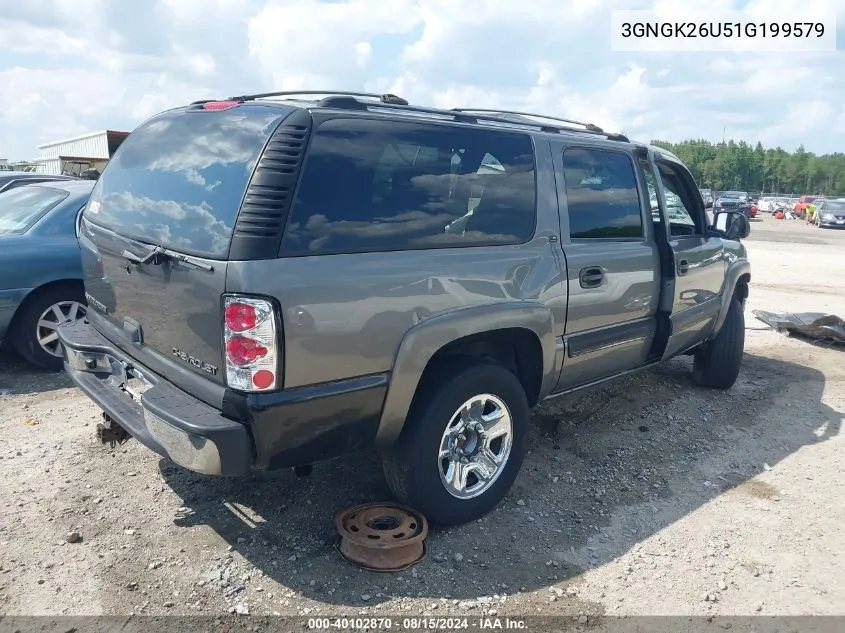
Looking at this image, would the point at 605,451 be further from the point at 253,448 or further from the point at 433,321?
the point at 253,448

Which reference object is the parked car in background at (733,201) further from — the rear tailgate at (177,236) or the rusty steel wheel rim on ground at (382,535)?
the rear tailgate at (177,236)

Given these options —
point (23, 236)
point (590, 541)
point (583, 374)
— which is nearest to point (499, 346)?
point (583, 374)

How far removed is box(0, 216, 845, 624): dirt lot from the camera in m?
2.85

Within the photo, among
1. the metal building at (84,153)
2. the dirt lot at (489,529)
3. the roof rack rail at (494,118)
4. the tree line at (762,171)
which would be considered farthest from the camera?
the tree line at (762,171)

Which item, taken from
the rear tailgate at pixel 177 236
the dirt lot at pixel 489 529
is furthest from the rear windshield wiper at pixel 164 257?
the dirt lot at pixel 489 529

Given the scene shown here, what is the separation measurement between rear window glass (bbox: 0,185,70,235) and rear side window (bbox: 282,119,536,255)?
3893 millimetres

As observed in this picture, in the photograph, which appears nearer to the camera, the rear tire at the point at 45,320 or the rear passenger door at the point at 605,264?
the rear passenger door at the point at 605,264

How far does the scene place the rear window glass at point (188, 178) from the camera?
8.67 ft

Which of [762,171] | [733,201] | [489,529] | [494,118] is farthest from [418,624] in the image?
[762,171]

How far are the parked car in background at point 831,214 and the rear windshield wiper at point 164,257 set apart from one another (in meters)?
35.4

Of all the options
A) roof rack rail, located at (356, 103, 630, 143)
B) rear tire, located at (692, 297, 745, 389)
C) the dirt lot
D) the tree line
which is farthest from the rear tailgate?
the tree line

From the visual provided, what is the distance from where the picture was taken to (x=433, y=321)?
2947mm

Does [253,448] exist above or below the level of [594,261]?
below

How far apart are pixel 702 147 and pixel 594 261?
104 m
